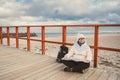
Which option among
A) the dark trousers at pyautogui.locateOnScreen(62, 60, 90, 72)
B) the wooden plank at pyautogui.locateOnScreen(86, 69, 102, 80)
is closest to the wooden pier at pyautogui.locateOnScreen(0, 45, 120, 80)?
the wooden plank at pyautogui.locateOnScreen(86, 69, 102, 80)

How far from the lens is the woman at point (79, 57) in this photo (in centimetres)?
488

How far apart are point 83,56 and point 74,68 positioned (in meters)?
0.40

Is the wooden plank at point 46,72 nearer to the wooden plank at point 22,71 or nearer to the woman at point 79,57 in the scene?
the wooden plank at point 22,71

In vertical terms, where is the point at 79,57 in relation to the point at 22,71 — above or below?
above

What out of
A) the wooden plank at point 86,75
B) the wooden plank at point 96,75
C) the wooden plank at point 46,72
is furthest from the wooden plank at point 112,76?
the wooden plank at point 46,72

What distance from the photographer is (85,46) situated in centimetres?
504

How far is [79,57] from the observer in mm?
5023

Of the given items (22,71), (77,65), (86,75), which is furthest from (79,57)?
(22,71)

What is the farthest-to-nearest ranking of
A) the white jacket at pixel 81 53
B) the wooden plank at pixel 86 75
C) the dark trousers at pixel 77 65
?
the white jacket at pixel 81 53, the dark trousers at pixel 77 65, the wooden plank at pixel 86 75

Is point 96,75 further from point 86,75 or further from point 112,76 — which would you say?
point 112,76

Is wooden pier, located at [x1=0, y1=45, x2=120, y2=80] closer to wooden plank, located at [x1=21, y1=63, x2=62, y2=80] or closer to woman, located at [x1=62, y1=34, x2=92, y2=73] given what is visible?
wooden plank, located at [x1=21, y1=63, x2=62, y2=80]

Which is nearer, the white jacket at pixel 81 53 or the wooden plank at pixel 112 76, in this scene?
the wooden plank at pixel 112 76

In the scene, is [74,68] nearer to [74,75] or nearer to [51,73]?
[74,75]

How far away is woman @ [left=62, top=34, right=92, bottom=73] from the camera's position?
4883 mm
